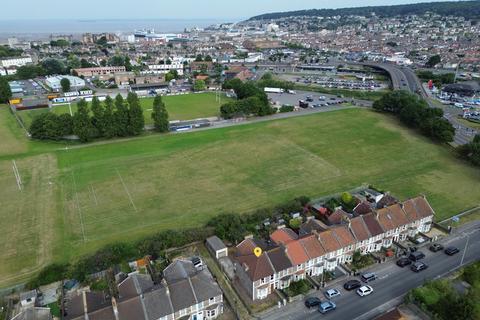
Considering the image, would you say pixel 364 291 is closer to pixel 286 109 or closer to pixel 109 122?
pixel 109 122

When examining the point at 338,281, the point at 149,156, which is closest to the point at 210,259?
the point at 338,281

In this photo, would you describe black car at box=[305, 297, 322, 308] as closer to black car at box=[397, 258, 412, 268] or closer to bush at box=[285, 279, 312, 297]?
bush at box=[285, 279, 312, 297]

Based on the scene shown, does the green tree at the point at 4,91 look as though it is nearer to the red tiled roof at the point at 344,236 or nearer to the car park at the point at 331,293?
the red tiled roof at the point at 344,236

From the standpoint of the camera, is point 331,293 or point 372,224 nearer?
point 331,293

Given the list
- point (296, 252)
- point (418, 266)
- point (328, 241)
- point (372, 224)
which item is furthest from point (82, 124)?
point (418, 266)

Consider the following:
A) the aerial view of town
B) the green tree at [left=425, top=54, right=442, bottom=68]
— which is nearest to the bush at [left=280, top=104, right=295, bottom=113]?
the aerial view of town

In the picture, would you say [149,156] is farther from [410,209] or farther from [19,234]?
[410,209]
